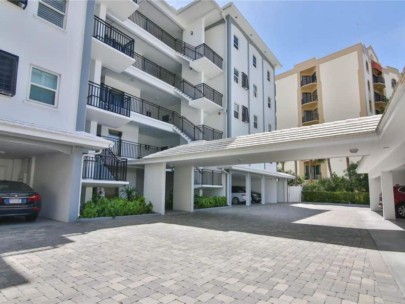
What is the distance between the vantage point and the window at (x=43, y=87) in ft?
32.9

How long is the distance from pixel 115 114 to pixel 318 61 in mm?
34412

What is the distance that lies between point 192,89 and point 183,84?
0.96 metres

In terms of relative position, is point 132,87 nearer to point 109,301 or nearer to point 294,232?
point 294,232

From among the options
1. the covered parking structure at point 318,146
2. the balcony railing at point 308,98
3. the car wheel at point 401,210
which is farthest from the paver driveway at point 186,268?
the balcony railing at point 308,98

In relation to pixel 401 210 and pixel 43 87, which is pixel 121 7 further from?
pixel 401 210

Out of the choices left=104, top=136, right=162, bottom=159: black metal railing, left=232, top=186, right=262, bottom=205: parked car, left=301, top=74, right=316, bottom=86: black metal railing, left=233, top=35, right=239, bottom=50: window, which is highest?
left=301, top=74, right=316, bottom=86: black metal railing

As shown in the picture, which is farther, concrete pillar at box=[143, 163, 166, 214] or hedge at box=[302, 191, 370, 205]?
hedge at box=[302, 191, 370, 205]

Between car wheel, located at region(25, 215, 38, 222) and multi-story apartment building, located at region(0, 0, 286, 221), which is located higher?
multi-story apartment building, located at region(0, 0, 286, 221)

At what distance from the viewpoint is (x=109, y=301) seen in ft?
11.4

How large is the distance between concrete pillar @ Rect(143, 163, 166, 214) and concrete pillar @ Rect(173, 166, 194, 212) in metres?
1.92

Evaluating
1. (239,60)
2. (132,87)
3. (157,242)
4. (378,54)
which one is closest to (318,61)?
(378,54)

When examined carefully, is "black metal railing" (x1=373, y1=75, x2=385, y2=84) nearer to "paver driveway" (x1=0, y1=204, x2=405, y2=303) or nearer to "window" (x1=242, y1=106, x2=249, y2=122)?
"window" (x1=242, y1=106, x2=249, y2=122)

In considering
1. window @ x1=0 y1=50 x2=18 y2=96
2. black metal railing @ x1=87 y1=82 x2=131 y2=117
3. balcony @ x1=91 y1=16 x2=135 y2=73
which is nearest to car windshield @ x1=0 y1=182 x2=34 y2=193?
window @ x1=0 y1=50 x2=18 y2=96

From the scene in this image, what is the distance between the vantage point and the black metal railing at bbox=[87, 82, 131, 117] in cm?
1347
